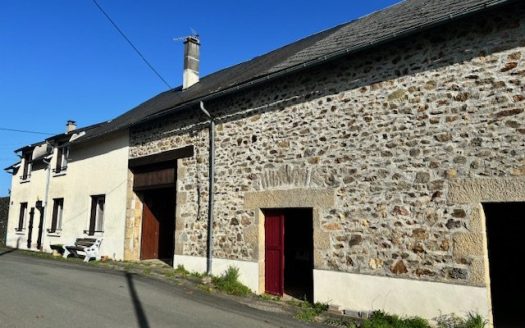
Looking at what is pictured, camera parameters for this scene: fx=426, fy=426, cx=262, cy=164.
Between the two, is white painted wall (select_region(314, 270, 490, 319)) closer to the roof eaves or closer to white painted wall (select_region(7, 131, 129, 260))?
the roof eaves

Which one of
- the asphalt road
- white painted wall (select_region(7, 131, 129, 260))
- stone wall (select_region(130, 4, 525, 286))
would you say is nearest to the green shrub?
stone wall (select_region(130, 4, 525, 286))

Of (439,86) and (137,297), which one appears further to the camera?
(137,297)

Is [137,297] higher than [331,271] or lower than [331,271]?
lower

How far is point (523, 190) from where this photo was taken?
5.32 meters

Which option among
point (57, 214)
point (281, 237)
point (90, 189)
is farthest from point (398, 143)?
point (57, 214)

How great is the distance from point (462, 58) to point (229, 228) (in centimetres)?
550

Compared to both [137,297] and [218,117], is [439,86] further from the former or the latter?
[137,297]

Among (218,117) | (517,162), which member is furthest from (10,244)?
(517,162)

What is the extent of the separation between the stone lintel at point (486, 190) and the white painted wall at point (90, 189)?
9635mm

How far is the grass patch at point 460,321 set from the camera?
5.42 m

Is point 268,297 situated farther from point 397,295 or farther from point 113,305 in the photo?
point 113,305

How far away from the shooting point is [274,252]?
8.48 m

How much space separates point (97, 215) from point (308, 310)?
957 centimetres

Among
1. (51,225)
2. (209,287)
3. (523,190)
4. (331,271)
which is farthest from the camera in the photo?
(51,225)
